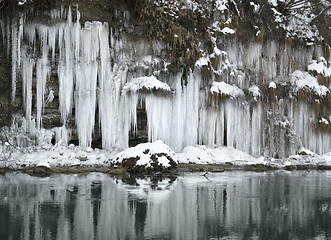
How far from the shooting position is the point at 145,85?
19375mm

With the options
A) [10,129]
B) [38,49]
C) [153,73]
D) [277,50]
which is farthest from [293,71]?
[10,129]

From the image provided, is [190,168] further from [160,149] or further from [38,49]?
[38,49]

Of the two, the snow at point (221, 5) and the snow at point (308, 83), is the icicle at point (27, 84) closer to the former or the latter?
the snow at point (221, 5)

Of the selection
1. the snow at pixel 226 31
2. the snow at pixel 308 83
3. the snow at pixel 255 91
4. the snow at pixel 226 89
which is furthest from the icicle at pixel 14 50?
the snow at pixel 308 83

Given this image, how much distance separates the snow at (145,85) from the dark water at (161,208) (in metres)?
5.45

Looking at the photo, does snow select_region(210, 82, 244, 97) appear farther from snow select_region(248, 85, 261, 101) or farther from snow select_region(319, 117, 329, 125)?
snow select_region(319, 117, 329, 125)

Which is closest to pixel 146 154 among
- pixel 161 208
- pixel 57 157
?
pixel 57 157

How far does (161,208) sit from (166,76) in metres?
11.8

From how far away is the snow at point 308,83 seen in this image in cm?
2294

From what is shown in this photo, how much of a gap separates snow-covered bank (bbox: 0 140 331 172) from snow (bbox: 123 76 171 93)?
2892 millimetres

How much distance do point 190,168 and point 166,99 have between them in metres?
3.57

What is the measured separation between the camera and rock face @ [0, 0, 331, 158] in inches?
757

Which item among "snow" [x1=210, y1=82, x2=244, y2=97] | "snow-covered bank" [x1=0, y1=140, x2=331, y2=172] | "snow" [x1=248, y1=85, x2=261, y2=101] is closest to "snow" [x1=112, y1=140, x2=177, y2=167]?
"snow-covered bank" [x1=0, y1=140, x2=331, y2=172]

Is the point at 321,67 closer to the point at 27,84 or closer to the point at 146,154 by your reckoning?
Answer: the point at 146,154
